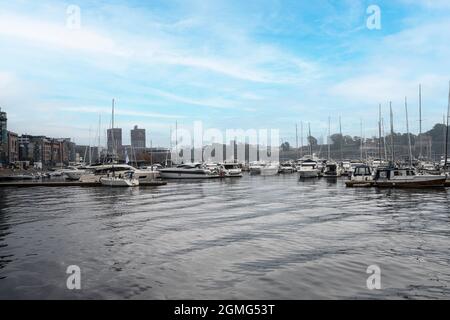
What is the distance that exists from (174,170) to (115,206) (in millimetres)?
59900

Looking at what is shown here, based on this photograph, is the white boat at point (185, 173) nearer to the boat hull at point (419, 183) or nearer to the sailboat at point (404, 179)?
the sailboat at point (404, 179)

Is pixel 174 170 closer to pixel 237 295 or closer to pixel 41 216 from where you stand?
pixel 41 216

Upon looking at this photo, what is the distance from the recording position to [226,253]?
18.6 meters

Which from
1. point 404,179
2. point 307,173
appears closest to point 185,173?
point 307,173

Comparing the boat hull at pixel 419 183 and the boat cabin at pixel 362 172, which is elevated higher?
the boat cabin at pixel 362 172

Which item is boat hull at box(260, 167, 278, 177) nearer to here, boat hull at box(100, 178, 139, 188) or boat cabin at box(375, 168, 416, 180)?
boat hull at box(100, 178, 139, 188)

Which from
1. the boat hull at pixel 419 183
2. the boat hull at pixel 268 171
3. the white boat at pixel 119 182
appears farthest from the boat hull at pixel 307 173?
the white boat at pixel 119 182

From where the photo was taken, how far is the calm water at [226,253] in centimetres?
1353

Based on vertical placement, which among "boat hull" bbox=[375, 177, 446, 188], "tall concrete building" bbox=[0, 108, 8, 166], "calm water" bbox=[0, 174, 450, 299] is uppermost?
"tall concrete building" bbox=[0, 108, 8, 166]

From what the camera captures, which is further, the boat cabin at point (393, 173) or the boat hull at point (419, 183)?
the boat cabin at point (393, 173)

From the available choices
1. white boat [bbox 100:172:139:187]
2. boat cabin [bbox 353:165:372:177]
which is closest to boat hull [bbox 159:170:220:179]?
white boat [bbox 100:172:139:187]

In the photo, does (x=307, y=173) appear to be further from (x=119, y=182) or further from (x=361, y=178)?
(x=119, y=182)

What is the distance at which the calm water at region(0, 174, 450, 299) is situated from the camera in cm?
1353
